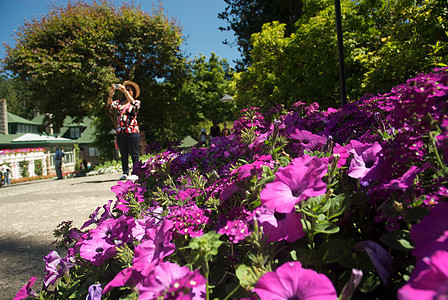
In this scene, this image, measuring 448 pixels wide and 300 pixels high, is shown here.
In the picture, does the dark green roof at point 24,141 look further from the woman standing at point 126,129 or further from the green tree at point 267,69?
Answer: the woman standing at point 126,129

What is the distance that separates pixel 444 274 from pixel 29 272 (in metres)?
2.24

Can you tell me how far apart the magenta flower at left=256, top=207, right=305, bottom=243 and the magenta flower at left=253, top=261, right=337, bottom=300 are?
0.17 meters

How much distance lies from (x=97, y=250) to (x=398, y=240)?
1043 millimetres

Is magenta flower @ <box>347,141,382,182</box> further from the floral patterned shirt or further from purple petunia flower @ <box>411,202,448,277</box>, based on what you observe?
the floral patterned shirt

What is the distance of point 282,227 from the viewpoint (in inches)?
28.2

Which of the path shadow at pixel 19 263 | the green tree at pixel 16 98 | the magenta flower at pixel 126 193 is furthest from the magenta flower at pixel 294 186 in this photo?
the green tree at pixel 16 98

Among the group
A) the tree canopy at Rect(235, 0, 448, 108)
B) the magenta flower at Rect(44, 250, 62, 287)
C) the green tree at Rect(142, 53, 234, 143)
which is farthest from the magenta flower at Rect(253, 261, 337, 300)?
the green tree at Rect(142, 53, 234, 143)

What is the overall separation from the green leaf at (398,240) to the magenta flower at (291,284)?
203 millimetres

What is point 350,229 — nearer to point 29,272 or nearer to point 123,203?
point 123,203

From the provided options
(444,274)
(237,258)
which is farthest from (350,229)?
(444,274)

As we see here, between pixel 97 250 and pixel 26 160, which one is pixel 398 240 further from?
pixel 26 160

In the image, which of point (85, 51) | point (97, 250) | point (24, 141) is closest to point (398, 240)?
point (97, 250)

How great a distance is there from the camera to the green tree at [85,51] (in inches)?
520

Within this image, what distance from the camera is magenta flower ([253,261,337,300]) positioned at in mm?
509
